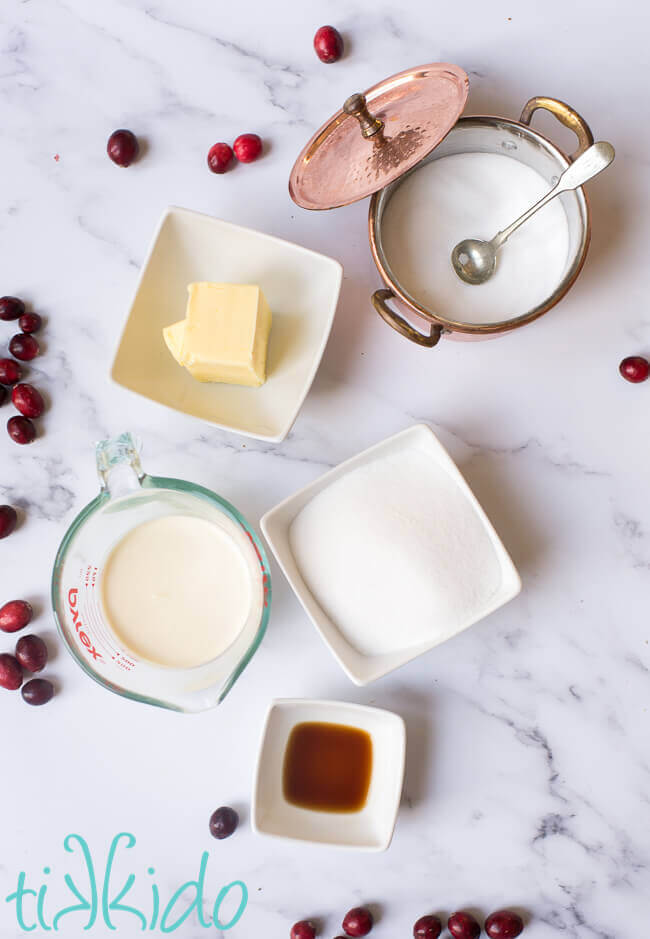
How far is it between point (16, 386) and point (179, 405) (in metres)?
0.29

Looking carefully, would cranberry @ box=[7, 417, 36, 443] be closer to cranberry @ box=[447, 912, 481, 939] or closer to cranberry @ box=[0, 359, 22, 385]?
cranberry @ box=[0, 359, 22, 385]

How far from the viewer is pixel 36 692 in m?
1.30

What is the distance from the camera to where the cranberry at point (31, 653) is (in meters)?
1.30

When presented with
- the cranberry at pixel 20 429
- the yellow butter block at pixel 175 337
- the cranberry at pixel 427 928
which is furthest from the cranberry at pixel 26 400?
the cranberry at pixel 427 928

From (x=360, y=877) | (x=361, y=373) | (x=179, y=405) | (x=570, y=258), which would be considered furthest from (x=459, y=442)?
(x=360, y=877)

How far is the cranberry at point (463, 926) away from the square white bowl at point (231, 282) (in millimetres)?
795

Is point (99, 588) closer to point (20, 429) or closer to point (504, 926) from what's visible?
point (20, 429)

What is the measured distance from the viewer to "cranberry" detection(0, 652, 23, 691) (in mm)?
1303

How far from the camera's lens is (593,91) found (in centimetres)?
131

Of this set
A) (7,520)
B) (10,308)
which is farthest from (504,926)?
(10,308)

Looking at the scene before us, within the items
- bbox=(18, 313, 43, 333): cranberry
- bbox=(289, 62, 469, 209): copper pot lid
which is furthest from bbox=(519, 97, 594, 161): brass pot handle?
bbox=(18, 313, 43, 333): cranberry

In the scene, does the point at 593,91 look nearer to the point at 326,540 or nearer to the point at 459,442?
the point at 459,442

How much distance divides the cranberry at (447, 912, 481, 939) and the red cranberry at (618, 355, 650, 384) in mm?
866

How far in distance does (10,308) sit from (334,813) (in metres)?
0.93
